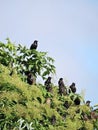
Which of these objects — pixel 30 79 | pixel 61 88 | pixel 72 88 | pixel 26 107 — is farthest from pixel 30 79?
pixel 72 88

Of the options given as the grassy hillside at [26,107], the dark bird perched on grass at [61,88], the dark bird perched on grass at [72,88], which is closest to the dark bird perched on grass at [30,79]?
the grassy hillside at [26,107]

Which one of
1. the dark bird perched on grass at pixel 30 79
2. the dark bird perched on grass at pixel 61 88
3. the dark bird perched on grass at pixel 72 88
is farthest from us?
the dark bird perched on grass at pixel 72 88

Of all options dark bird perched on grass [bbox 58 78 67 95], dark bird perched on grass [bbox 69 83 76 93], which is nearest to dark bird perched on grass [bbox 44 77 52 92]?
dark bird perched on grass [bbox 58 78 67 95]

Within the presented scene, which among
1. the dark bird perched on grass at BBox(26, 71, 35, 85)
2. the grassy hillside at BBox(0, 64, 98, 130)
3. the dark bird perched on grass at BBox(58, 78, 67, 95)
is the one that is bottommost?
the grassy hillside at BBox(0, 64, 98, 130)

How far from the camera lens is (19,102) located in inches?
375

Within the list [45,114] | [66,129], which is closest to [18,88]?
[45,114]

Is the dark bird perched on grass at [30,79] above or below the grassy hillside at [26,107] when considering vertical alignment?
above

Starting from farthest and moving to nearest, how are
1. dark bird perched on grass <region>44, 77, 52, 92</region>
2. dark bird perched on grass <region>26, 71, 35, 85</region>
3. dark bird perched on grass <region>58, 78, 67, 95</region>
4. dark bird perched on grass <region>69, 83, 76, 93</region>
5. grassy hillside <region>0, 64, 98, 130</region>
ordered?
dark bird perched on grass <region>69, 83, 76, 93</region>, dark bird perched on grass <region>58, 78, 67, 95</region>, dark bird perched on grass <region>44, 77, 52, 92</region>, dark bird perched on grass <region>26, 71, 35, 85</region>, grassy hillside <region>0, 64, 98, 130</region>

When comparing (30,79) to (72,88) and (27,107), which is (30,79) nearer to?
(27,107)

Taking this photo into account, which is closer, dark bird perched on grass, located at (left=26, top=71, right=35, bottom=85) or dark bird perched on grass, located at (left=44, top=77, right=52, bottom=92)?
dark bird perched on grass, located at (left=26, top=71, right=35, bottom=85)

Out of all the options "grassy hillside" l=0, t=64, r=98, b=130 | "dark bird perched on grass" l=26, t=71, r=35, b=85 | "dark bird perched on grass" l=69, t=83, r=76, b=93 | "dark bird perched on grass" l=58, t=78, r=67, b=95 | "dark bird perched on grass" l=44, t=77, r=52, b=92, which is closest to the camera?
"grassy hillside" l=0, t=64, r=98, b=130

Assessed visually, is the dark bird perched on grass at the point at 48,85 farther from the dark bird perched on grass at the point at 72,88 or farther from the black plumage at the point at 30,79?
the dark bird perched on grass at the point at 72,88

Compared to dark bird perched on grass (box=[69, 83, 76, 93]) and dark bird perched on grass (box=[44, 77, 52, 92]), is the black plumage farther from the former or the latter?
dark bird perched on grass (box=[69, 83, 76, 93])

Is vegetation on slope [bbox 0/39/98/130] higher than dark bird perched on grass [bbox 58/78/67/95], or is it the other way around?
dark bird perched on grass [bbox 58/78/67/95]
